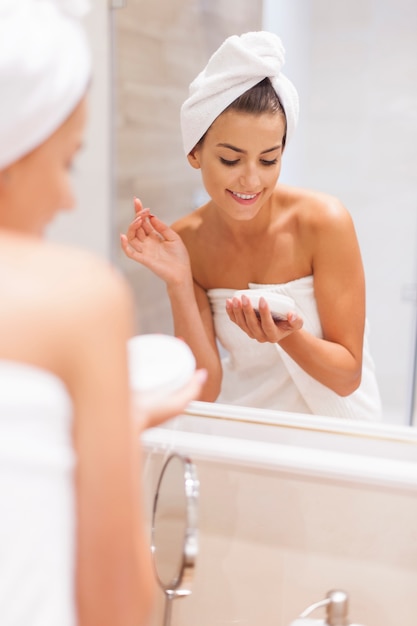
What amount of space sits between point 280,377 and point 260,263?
160mm

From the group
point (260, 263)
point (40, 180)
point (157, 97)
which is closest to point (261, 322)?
point (260, 263)

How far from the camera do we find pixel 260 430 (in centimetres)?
99

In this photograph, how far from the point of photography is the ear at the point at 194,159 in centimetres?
98

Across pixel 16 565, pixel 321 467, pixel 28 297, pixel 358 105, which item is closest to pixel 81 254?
pixel 28 297

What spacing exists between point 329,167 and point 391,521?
0.47 metres

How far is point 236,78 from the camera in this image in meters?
0.90

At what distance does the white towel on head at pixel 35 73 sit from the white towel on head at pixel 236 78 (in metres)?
0.44

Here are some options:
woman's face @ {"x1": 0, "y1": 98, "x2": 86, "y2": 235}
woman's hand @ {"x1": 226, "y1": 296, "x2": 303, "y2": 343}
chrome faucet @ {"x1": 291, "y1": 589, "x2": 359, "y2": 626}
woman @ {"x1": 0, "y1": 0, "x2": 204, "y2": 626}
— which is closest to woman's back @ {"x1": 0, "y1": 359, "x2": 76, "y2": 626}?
woman @ {"x1": 0, "y1": 0, "x2": 204, "y2": 626}

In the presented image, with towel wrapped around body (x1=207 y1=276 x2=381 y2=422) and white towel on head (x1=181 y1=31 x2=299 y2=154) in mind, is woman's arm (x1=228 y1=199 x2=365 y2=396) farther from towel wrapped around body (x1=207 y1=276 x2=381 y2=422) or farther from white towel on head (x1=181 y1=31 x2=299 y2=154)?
white towel on head (x1=181 y1=31 x2=299 y2=154)

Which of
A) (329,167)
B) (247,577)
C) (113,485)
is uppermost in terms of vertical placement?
(329,167)

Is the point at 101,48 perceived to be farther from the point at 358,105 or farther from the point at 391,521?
the point at 391,521

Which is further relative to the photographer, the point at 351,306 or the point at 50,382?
the point at 351,306

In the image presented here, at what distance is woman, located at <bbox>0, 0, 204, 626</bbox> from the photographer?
43 centimetres

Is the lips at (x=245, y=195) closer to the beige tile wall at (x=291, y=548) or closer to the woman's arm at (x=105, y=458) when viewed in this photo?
the beige tile wall at (x=291, y=548)
